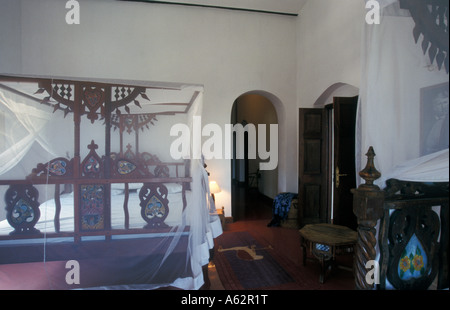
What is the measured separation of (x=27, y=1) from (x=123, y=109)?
354 cm

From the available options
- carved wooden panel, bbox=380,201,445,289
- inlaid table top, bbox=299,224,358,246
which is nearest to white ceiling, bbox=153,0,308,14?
inlaid table top, bbox=299,224,358,246

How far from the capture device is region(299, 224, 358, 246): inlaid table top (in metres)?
2.48

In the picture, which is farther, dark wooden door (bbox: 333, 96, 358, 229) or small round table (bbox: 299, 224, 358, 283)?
dark wooden door (bbox: 333, 96, 358, 229)

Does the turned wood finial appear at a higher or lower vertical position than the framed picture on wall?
lower

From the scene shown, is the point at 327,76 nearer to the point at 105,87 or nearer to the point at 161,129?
the point at 161,129

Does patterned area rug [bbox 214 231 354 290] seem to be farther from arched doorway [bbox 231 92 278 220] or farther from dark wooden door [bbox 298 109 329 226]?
arched doorway [bbox 231 92 278 220]

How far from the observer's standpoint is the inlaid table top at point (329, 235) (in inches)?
97.7

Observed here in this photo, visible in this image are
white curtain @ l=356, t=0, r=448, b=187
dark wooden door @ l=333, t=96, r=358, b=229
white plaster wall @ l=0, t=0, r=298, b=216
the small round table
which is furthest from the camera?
white plaster wall @ l=0, t=0, r=298, b=216

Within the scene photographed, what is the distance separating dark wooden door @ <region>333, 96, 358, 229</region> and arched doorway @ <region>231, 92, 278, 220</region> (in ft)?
6.13

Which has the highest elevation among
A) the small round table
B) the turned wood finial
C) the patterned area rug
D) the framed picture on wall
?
the framed picture on wall

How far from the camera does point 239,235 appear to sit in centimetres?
395

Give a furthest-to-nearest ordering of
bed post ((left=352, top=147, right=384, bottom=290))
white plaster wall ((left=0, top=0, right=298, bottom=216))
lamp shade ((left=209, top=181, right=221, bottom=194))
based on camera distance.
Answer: lamp shade ((left=209, top=181, right=221, bottom=194)) < white plaster wall ((left=0, top=0, right=298, bottom=216)) < bed post ((left=352, top=147, right=384, bottom=290))

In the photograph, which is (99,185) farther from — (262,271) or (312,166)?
(312,166)

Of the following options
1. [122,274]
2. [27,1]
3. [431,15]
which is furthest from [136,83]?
[27,1]
